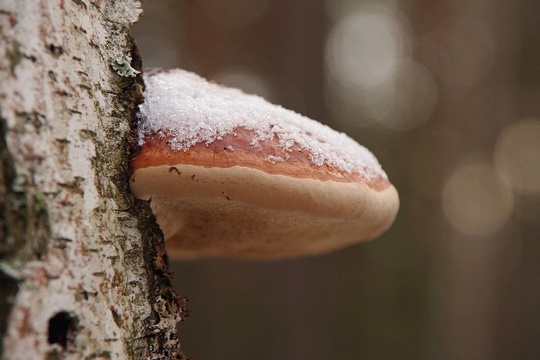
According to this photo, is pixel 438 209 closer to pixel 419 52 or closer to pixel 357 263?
pixel 357 263

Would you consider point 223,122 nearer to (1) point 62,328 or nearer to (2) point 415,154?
(1) point 62,328

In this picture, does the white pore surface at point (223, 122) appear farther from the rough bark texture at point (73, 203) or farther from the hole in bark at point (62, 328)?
the hole in bark at point (62, 328)

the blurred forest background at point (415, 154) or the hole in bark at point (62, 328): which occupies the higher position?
the blurred forest background at point (415, 154)

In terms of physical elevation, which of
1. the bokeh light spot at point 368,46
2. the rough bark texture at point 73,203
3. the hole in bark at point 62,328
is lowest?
the hole in bark at point 62,328

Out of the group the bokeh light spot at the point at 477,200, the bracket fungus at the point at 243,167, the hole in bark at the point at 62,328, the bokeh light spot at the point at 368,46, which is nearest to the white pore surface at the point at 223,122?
the bracket fungus at the point at 243,167

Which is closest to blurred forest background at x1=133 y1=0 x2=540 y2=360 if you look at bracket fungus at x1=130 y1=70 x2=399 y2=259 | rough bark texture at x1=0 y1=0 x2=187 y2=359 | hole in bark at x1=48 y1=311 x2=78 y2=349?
bracket fungus at x1=130 y1=70 x2=399 y2=259

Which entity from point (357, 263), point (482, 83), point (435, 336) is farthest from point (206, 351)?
point (482, 83)
